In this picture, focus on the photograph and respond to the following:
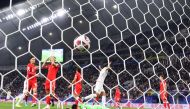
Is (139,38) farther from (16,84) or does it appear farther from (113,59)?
(16,84)

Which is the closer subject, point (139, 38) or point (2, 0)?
point (2, 0)

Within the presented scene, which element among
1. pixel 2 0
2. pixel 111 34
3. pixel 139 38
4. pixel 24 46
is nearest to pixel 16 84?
pixel 24 46

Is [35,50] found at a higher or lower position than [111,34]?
lower

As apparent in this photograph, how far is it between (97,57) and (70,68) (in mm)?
1674

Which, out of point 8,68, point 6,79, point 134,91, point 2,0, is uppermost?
point 2,0

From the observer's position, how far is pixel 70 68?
15.2 meters

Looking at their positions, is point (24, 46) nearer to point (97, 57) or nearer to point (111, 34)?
point (97, 57)

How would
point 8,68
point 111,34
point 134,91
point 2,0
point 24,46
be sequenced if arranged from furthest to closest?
point 8,68
point 24,46
point 111,34
point 134,91
point 2,0

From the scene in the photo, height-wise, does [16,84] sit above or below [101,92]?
below

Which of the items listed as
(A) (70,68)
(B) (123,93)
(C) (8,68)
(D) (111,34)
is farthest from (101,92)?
(C) (8,68)

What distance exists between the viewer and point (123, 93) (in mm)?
11047

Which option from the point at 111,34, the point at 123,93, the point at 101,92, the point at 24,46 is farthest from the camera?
the point at 24,46

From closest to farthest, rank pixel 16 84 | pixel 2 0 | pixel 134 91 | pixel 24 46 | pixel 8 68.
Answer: pixel 2 0 → pixel 134 91 → pixel 16 84 → pixel 24 46 → pixel 8 68

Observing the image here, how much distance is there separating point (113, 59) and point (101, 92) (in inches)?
366
